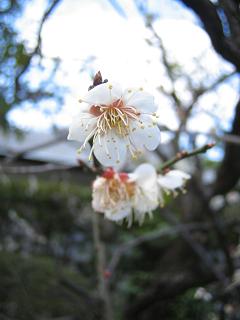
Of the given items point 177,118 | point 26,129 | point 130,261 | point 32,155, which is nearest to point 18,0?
point 26,129

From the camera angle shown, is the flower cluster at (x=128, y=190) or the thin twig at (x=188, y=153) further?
the flower cluster at (x=128, y=190)

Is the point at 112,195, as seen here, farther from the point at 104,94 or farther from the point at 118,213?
the point at 104,94

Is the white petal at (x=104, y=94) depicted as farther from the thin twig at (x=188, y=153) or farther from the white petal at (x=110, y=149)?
the thin twig at (x=188, y=153)

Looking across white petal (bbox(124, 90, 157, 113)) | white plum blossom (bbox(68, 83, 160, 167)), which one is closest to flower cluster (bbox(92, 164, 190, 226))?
white plum blossom (bbox(68, 83, 160, 167))

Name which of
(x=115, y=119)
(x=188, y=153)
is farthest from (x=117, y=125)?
(x=188, y=153)

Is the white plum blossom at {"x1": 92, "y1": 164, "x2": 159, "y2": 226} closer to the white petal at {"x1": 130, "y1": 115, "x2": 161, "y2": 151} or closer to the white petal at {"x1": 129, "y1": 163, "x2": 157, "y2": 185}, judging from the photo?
the white petal at {"x1": 129, "y1": 163, "x2": 157, "y2": 185}

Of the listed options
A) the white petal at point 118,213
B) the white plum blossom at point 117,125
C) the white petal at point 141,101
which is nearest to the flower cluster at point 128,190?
the white petal at point 118,213

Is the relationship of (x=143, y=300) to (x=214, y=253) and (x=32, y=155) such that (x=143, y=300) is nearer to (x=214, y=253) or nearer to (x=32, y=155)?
(x=214, y=253)
